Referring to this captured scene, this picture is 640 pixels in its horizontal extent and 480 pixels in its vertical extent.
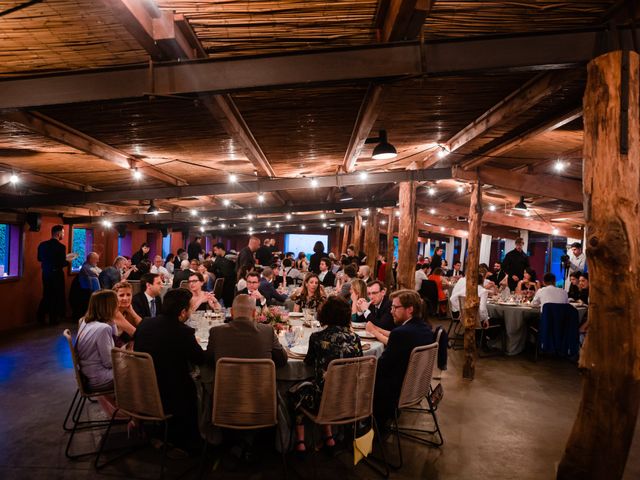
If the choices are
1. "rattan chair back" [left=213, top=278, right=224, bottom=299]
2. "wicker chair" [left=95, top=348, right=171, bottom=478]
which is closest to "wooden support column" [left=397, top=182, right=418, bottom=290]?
"rattan chair back" [left=213, top=278, right=224, bottom=299]

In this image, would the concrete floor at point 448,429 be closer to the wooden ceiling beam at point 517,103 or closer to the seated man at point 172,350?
the seated man at point 172,350

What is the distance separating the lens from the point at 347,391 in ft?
10.5

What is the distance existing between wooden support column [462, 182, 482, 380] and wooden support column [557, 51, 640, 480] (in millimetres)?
3167

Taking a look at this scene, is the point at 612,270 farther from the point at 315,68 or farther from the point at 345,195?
the point at 345,195

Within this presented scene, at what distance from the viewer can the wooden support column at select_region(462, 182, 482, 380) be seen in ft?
19.4

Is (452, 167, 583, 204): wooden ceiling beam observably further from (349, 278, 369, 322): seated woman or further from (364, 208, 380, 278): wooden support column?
(364, 208, 380, 278): wooden support column

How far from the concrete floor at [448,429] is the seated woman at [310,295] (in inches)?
72.1

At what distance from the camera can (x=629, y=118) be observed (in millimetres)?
2611

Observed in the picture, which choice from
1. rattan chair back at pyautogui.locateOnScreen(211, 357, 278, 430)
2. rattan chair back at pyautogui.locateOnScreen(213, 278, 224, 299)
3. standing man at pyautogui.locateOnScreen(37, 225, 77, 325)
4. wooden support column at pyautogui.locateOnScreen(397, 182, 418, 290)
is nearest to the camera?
rattan chair back at pyautogui.locateOnScreen(211, 357, 278, 430)

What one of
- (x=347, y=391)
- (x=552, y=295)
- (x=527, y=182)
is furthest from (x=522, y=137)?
(x=347, y=391)

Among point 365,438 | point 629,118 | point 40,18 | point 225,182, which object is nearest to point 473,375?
point 365,438

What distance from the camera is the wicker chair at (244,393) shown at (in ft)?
9.97

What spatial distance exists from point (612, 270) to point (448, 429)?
7.50 ft

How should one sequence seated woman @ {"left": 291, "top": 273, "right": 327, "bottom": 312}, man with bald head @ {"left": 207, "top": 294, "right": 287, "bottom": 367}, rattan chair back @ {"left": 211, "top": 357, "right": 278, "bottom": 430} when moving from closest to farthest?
1. rattan chair back @ {"left": 211, "top": 357, "right": 278, "bottom": 430}
2. man with bald head @ {"left": 207, "top": 294, "right": 287, "bottom": 367}
3. seated woman @ {"left": 291, "top": 273, "right": 327, "bottom": 312}
